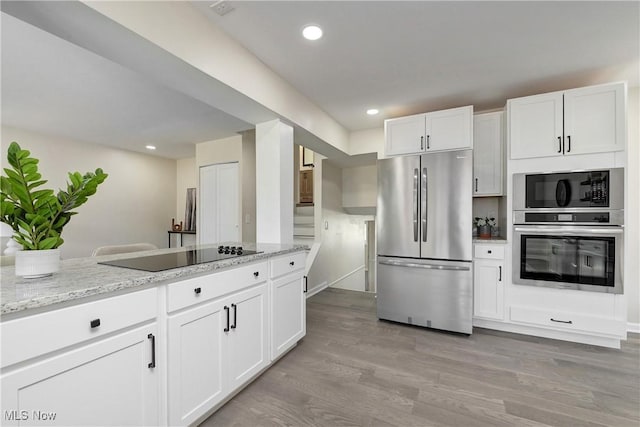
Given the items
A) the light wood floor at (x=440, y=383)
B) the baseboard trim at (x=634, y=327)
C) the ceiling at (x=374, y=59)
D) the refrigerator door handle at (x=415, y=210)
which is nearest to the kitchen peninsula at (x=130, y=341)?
the light wood floor at (x=440, y=383)

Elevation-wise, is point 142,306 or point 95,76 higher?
point 95,76

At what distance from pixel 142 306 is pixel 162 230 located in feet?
18.0

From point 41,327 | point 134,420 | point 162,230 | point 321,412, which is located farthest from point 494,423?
point 162,230

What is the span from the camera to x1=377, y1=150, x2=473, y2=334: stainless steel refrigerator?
9.15 ft

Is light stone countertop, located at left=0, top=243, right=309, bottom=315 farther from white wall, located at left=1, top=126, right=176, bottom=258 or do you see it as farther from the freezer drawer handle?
white wall, located at left=1, top=126, right=176, bottom=258

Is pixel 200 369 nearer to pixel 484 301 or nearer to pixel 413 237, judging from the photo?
pixel 413 237

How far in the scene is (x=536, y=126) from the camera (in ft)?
8.89

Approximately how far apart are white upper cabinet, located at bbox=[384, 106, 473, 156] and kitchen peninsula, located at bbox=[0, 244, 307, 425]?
86.0 inches

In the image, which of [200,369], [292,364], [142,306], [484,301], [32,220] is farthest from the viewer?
[484,301]

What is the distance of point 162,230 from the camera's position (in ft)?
19.8

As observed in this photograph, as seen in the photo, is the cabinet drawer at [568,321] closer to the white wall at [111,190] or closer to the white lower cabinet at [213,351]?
the white lower cabinet at [213,351]

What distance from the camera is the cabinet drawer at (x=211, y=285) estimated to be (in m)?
1.41

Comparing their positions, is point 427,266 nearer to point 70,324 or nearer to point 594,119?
point 594,119

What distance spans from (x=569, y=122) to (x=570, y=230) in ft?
3.36
